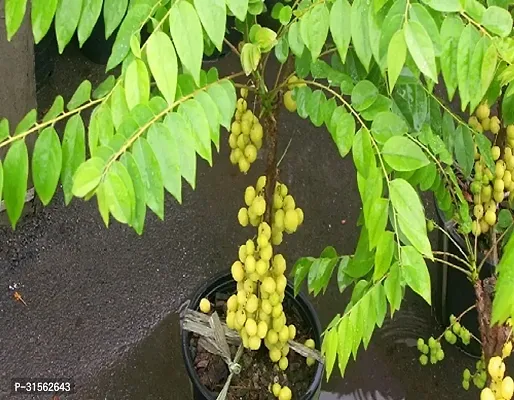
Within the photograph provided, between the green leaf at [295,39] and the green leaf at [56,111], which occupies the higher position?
the green leaf at [295,39]

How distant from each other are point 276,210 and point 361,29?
0.47 metres

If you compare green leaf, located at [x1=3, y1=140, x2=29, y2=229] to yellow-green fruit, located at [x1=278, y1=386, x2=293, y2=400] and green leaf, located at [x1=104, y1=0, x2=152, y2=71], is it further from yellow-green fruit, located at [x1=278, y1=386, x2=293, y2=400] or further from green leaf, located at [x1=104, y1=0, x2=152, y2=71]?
yellow-green fruit, located at [x1=278, y1=386, x2=293, y2=400]

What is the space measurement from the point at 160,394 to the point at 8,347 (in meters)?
0.43

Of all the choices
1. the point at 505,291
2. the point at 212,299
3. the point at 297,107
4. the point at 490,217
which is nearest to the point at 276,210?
the point at 297,107

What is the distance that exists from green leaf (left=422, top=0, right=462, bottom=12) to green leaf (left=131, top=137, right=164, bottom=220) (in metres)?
0.41

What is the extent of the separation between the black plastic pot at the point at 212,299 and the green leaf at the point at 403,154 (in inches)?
26.4

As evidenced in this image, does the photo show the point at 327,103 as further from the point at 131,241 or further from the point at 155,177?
the point at 131,241

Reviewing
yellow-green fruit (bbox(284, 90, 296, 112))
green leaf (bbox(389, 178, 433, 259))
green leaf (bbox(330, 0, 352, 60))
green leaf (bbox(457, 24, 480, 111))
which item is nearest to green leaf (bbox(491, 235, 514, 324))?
green leaf (bbox(389, 178, 433, 259))

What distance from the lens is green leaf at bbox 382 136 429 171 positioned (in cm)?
98

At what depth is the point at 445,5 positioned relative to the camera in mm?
923

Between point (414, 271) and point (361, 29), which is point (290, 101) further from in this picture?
point (414, 271)

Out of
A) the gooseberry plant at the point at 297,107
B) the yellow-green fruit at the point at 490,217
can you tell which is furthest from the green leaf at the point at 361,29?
the yellow-green fruit at the point at 490,217

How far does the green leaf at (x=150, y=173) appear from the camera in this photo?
2.95 ft

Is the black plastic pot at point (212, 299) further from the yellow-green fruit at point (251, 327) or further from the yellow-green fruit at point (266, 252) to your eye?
the yellow-green fruit at point (266, 252)
